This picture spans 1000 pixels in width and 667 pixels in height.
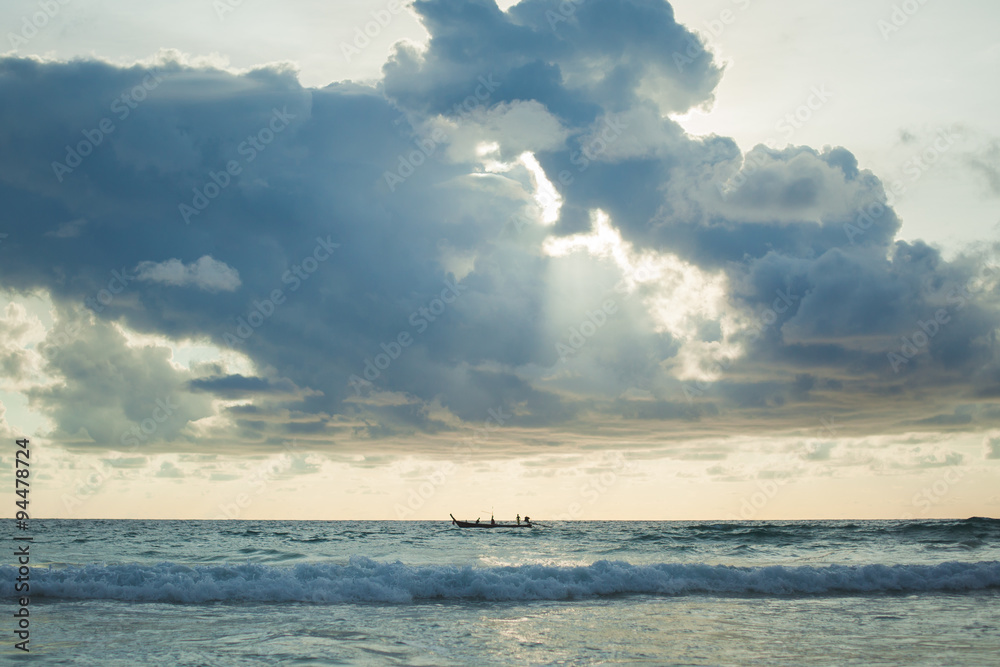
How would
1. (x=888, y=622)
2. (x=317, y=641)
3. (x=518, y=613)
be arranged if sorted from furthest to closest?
1. (x=518, y=613)
2. (x=888, y=622)
3. (x=317, y=641)

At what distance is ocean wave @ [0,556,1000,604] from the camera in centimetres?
2552

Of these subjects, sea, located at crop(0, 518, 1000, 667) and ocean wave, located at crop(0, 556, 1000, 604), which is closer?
sea, located at crop(0, 518, 1000, 667)

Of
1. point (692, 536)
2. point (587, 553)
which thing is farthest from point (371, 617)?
point (692, 536)

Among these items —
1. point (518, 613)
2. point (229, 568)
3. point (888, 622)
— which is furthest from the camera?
point (229, 568)

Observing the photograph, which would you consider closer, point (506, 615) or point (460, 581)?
point (506, 615)

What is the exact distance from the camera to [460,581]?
26422 mm

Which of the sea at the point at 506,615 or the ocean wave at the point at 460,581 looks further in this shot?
the ocean wave at the point at 460,581

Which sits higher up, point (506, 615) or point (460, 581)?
point (460, 581)

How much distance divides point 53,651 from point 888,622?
22.5 metres

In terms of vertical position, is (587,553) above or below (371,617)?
below

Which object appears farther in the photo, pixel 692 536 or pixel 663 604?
pixel 692 536

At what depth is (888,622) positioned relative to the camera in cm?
2050

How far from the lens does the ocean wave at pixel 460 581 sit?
25516 mm

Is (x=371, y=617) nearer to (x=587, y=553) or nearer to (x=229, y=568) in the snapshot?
(x=229, y=568)
